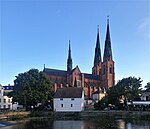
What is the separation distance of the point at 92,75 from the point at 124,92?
44715 mm

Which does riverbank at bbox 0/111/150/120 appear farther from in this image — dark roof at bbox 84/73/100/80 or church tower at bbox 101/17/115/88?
dark roof at bbox 84/73/100/80

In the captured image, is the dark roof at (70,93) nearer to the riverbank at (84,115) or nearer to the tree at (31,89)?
the tree at (31,89)

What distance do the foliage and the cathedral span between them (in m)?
27.9

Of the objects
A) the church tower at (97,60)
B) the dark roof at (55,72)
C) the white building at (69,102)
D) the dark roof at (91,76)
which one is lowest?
the white building at (69,102)

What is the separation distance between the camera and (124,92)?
59312 mm

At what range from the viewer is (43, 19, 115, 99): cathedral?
Result: 92500mm

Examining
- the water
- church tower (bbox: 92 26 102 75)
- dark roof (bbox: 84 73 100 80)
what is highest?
church tower (bbox: 92 26 102 75)

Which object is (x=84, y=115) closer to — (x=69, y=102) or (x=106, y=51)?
(x=69, y=102)

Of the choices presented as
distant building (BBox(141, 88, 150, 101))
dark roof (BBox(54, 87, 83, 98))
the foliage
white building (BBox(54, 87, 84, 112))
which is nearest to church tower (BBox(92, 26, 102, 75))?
distant building (BBox(141, 88, 150, 101))

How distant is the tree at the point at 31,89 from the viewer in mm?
55000

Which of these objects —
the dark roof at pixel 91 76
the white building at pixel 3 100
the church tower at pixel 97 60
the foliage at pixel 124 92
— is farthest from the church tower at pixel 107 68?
the white building at pixel 3 100

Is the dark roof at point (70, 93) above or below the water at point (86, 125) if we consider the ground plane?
above

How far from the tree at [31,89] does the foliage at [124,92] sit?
16.1m

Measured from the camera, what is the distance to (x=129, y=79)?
199 ft
